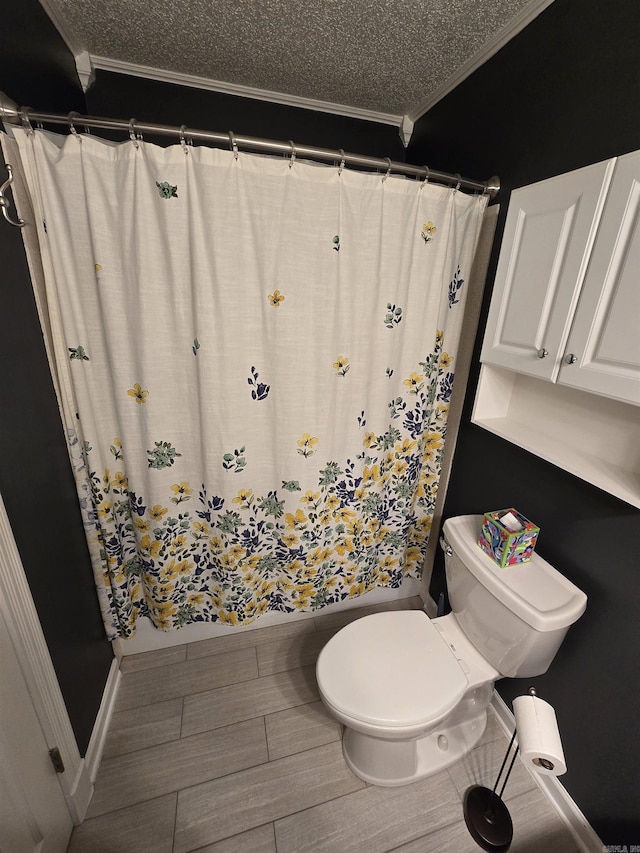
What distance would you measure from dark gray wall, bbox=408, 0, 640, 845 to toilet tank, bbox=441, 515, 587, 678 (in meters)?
0.09

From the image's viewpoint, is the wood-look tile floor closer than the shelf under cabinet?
No

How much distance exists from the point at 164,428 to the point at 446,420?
1138 mm

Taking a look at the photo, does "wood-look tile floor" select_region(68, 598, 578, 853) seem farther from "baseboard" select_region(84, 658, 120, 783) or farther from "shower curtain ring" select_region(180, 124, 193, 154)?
"shower curtain ring" select_region(180, 124, 193, 154)

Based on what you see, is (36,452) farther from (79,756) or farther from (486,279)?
(486,279)

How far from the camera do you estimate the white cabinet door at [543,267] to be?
83cm

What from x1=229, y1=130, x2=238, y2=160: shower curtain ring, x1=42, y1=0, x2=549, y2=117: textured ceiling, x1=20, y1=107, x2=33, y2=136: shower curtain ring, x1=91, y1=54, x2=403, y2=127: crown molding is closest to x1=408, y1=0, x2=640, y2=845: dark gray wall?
x1=42, y1=0, x2=549, y2=117: textured ceiling

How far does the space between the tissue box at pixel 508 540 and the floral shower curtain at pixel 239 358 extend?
44 centimetres

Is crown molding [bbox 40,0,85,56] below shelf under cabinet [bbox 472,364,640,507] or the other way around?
the other way around

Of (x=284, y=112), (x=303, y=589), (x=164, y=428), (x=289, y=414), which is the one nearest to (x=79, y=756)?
(x=303, y=589)

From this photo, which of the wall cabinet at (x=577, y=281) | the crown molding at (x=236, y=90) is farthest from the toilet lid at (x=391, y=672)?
the crown molding at (x=236, y=90)

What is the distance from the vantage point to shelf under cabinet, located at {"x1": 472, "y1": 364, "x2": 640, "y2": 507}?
0.93 metres

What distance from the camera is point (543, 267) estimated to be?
938 millimetres

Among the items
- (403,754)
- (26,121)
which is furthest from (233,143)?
(403,754)

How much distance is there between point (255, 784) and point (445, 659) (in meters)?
0.75
